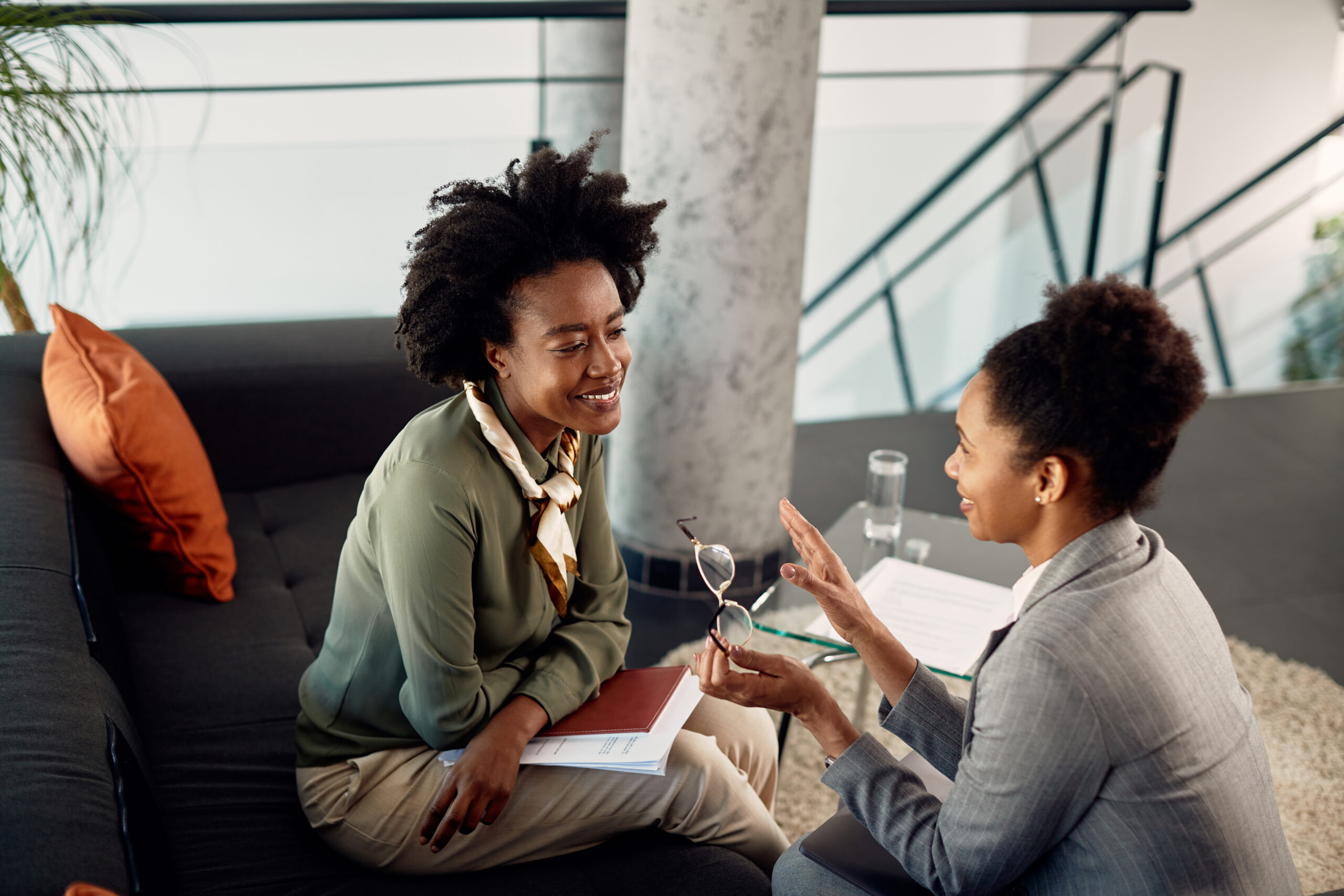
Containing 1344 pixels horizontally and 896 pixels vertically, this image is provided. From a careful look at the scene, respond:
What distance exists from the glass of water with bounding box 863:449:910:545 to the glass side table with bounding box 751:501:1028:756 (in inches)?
1.3

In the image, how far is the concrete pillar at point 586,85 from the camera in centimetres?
374

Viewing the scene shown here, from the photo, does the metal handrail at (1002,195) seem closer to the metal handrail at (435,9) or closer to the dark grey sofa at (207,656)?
the metal handrail at (435,9)

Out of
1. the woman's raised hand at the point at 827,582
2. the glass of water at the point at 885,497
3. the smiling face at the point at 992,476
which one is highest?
the smiling face at the point at 992,476

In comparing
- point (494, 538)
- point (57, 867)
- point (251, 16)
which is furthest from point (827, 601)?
point (251, 16)

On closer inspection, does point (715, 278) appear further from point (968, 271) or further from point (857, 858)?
Answer: point (968, 271)

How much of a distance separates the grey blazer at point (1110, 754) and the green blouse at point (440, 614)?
605 millimetres

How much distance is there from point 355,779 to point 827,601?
0.67 meters

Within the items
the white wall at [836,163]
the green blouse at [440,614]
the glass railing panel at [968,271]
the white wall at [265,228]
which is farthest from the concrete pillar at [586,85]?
the green blouse at [440,614]

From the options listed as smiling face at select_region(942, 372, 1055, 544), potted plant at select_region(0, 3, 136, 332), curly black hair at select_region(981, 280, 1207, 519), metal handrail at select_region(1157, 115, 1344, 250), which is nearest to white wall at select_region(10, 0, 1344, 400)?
curly black hair at select_region(981, 280, 1207, 519)

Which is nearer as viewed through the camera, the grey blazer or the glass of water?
the grey blazer

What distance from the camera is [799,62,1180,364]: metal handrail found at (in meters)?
3.95

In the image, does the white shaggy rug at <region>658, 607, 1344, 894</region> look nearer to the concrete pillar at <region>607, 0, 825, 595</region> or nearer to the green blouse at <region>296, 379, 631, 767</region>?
the concrete pillar at <region>607, 0, 825, 595</region>

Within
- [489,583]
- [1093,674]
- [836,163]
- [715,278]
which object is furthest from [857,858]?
[836,163]

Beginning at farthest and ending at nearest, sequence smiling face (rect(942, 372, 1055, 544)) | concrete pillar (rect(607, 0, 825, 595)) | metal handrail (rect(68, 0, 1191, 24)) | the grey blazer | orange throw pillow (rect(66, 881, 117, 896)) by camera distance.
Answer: metal handrail (rect(68, 0, 1191, 24))
concrete pillar (rect(607, 0, 825, 595))
smiling face (rect(942, 372, 1055, 544))
the grey blazer
orange throw pillow (rect(66, 881, 117, 896))
